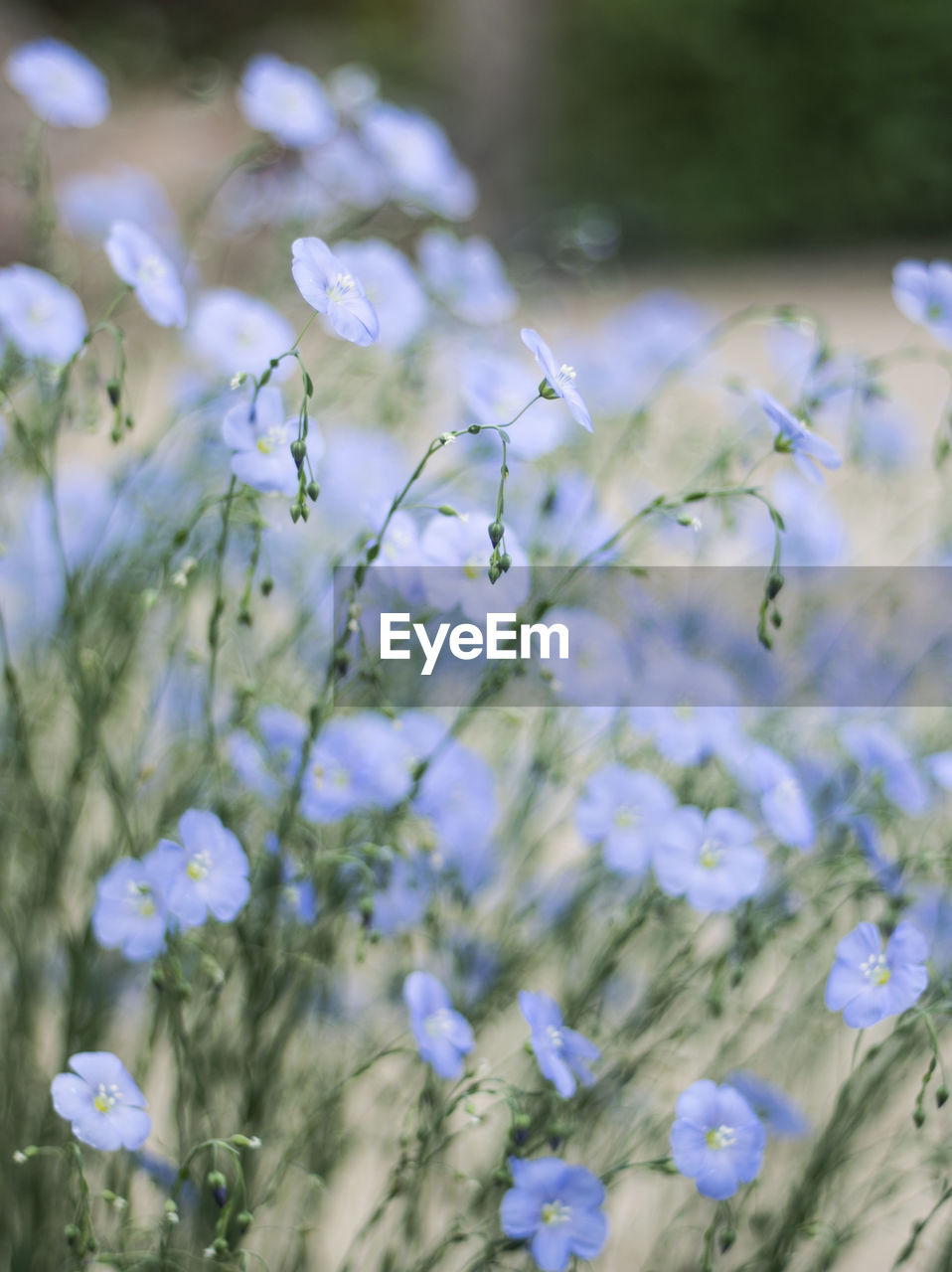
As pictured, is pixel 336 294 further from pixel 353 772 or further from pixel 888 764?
pixel 888 764

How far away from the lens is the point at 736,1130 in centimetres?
73

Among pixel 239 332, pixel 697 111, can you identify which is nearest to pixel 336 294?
pixel 239 332

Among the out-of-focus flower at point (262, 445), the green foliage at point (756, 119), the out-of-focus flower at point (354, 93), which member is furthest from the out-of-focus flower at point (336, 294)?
the green foliage at point (756, 119)

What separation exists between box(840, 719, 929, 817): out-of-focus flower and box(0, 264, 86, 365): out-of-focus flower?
60cm

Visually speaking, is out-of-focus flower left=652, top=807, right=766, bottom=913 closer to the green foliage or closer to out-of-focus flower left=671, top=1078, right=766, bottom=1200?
out-of-focus flower left=671, top=1078, right=766, bottom=1200

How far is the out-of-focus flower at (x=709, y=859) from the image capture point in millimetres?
792

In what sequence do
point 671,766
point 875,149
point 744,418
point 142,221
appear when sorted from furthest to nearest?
point 875,149 < point 142,221 < point 744,418 < point 671,766

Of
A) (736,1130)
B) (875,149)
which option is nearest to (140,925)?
(736,1130)

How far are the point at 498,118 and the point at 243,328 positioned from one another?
5.11 meters

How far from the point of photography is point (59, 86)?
109 cm

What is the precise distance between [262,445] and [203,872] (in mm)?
248

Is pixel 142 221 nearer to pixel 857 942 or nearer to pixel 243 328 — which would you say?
pixel 243 328
